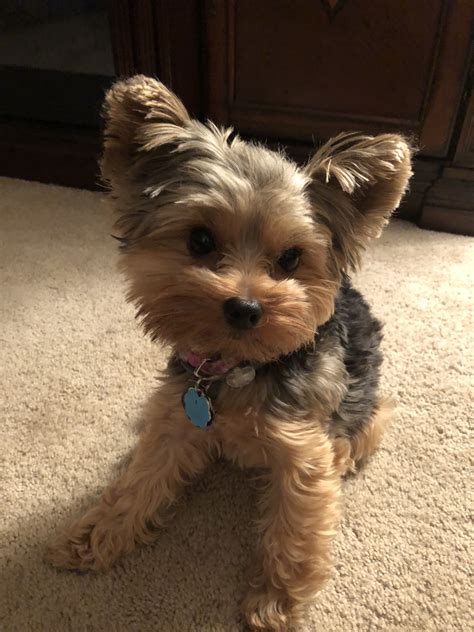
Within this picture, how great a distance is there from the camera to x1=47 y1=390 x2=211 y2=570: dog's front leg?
128 centimetres

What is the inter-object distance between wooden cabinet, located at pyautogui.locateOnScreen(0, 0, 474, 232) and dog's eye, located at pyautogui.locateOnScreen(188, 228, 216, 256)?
1.27 metres

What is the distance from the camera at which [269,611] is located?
1.19m

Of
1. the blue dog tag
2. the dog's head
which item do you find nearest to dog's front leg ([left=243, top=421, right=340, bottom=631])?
the blue dog tag

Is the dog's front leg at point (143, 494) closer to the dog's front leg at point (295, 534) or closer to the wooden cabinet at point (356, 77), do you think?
the dog's front leg at point (295, 534)

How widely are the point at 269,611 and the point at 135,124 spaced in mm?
958

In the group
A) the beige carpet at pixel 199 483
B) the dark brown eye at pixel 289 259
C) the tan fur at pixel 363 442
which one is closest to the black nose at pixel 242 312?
the dark brown eye at pixel 289 259

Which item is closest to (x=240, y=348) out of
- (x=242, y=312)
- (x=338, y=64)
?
(x=242, y=312)

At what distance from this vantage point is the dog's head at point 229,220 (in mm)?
1047

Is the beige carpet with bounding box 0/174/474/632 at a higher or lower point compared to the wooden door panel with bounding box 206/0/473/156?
lower

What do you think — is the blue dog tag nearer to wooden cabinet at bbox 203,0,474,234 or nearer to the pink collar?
the pink collar

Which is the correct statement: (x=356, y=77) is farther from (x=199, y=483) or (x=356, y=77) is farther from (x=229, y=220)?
(x=199, y=483)

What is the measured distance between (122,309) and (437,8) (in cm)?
139

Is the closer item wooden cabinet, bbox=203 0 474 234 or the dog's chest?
the dog's chest

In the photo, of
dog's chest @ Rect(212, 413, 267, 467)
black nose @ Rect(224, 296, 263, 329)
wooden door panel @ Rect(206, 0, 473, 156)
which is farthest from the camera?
wooden door panel @ Rect(206, 0, 473, 156)
